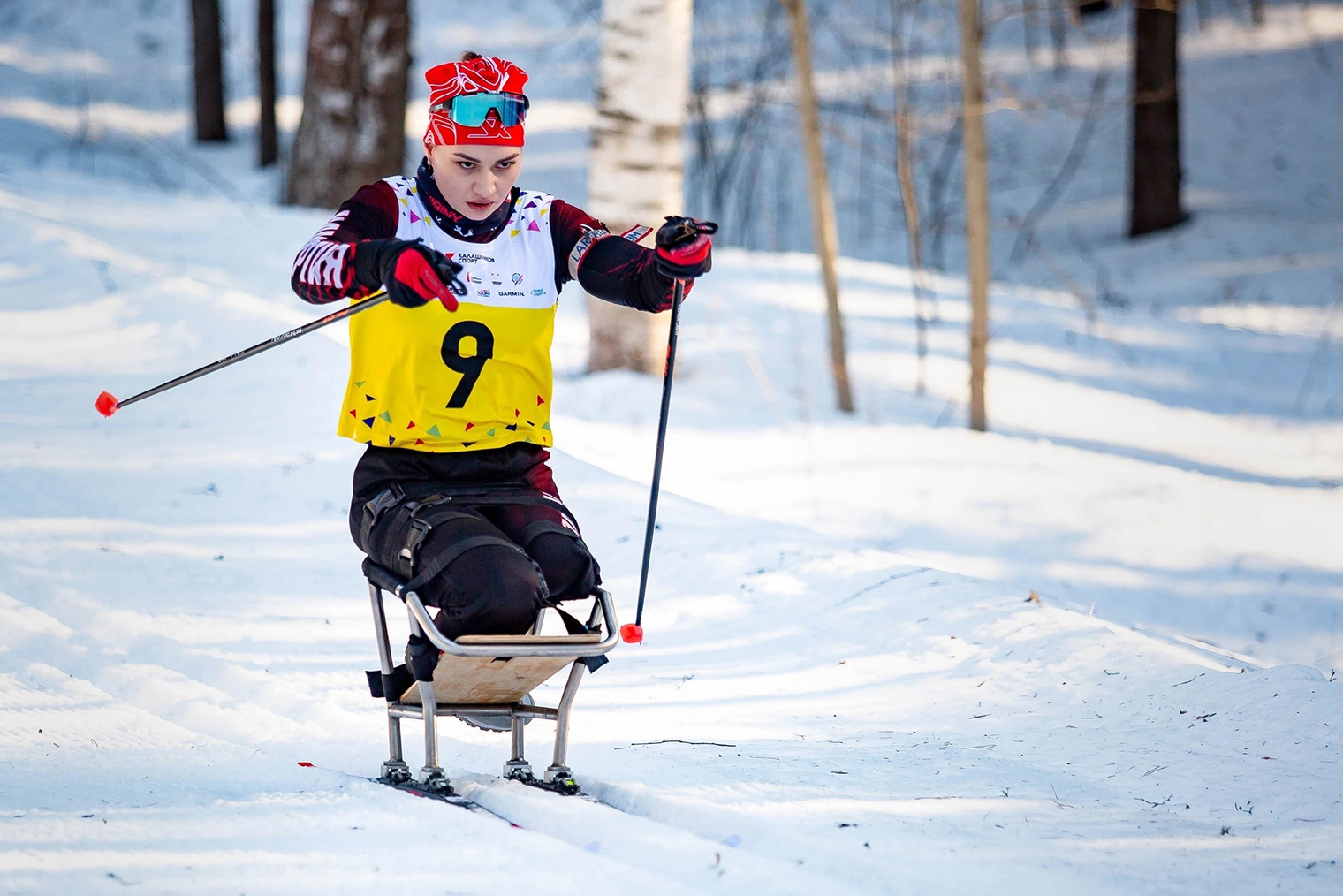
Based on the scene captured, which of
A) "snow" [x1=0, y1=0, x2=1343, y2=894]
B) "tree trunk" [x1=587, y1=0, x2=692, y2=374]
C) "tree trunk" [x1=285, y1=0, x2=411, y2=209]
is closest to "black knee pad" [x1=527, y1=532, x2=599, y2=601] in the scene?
"snow" [x1=0, y1=0, x2=1343, y2=894]

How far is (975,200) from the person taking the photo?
7.32 m

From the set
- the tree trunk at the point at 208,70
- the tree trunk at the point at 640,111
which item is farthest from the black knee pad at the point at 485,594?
the tree trunk at the point at 208,70

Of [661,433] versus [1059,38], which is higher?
[1059,38]

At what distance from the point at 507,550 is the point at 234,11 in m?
21.6

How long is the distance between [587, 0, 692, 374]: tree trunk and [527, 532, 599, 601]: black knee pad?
4.14 metres

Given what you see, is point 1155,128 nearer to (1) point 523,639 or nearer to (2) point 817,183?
(2) point 817,183

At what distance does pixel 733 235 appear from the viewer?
1658 centimetres

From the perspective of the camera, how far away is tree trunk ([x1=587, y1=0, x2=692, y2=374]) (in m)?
6.85

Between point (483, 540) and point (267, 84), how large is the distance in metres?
14.8

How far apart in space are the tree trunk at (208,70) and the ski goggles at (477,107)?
1490cm

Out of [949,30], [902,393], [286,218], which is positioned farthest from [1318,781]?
[949,30]

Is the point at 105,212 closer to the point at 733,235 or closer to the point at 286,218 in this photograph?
the point at 286,218

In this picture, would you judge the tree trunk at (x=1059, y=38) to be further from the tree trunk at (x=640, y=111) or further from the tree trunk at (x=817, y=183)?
the tree trunk at (x=640, y=111)

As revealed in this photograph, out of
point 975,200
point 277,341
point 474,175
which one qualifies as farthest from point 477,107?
point 975,200
